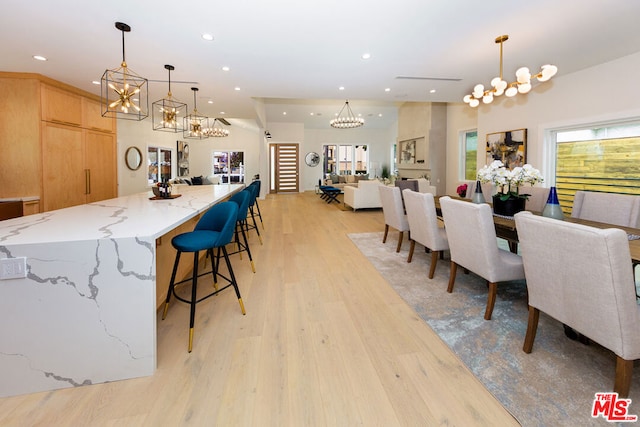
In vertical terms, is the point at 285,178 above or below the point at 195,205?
above

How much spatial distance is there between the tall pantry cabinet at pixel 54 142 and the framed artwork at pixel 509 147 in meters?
7.82

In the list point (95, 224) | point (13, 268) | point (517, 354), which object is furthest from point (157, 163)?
point (517, 354)

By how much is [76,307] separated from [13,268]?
1.10ft

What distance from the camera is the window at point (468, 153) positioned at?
24.9 ft

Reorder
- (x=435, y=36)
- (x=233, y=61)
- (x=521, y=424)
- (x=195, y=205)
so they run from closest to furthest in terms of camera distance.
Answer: (x=521, y=424)
(x=195, y=205)
(x=435, y=36)
(x=233, y=61)

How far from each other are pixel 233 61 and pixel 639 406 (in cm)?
474

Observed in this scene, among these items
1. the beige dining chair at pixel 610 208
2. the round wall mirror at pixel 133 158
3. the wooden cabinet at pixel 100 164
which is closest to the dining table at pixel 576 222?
the beige dining chair at pixel 610 208

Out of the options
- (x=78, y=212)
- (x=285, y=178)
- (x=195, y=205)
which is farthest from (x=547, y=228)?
(x=285, y=178)

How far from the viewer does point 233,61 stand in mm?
3939

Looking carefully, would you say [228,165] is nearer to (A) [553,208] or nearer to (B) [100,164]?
(B) [100,164]

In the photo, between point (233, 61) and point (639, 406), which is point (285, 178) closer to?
point (233, 61)

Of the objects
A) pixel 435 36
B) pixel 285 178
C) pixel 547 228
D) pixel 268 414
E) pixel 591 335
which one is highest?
pixel 435 36

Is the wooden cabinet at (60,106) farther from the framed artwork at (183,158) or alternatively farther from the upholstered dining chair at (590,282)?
the framed artwork at (183,158)

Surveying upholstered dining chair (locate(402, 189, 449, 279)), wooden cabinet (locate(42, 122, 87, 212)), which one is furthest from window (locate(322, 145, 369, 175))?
upholstered dining chair (locate(402, 189, 449, 279))
